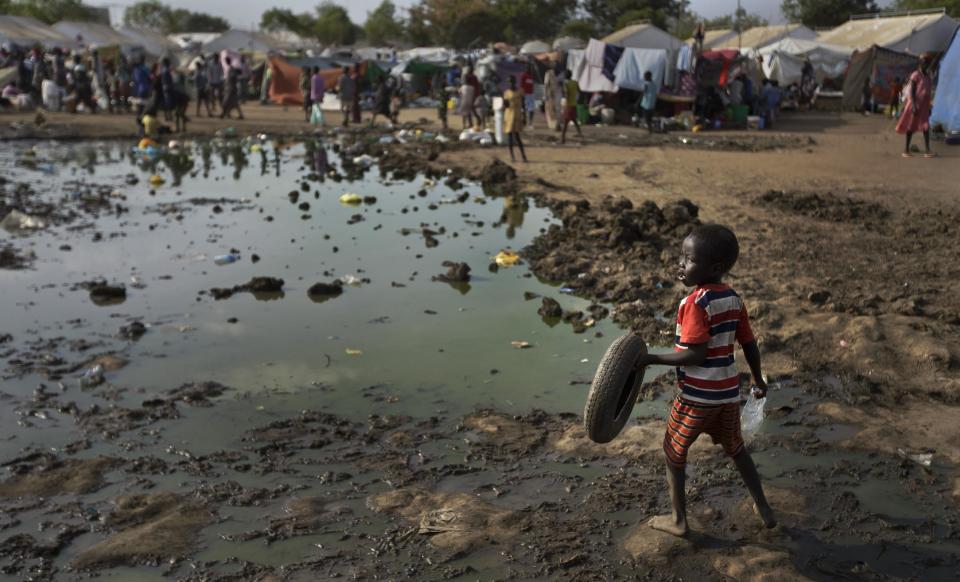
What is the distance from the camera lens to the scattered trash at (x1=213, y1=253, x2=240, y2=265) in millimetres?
8383

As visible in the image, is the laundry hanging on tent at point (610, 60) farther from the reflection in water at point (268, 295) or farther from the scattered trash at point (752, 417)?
the scattered trash at point (752, 417)

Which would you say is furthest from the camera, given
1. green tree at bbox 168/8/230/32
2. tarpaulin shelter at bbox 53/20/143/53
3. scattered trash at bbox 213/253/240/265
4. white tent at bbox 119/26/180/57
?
green tree at bbox 168/8/230/32

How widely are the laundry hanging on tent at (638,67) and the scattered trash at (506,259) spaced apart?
13880mm

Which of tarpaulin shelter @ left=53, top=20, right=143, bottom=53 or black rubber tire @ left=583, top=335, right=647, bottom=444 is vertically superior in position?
tarpaulin shelter @ left=53, top=20, right=143, bottom=53

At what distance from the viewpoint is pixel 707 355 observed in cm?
318

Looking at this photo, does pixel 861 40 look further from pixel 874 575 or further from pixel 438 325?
pixel 874 575

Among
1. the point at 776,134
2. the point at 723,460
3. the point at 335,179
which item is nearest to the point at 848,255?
the point at 723,460

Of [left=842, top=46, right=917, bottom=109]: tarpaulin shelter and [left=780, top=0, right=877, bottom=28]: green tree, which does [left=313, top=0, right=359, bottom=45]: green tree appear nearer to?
[left=780, top=0, right=877, bottom=28]: green tree

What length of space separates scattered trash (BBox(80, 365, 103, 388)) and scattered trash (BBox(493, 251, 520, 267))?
153 inches

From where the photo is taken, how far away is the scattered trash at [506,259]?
326 inches

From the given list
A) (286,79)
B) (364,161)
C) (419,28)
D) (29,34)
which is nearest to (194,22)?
(419,28)

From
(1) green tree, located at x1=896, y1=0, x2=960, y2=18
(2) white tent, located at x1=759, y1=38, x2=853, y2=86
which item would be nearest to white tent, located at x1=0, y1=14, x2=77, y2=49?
(2) white tent, located at x1=759, y1=38, x2=853, y2=86

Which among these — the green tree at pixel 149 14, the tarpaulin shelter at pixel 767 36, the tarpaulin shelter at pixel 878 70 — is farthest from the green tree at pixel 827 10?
the green tree at pixel 149 14

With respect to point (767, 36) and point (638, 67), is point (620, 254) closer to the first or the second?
point (638, 67)
